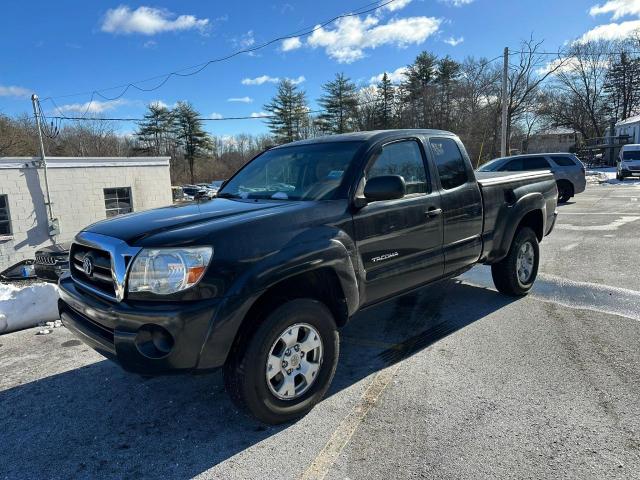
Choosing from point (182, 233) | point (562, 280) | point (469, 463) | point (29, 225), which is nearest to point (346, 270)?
point (182, 233)

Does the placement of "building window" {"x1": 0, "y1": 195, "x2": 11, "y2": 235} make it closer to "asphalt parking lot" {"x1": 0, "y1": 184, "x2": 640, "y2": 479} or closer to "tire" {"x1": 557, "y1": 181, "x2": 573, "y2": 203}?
"asphalt parking lot" {"x1": 0, "y1": 184, "x2": 640, "y2": 479}

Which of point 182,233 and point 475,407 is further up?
point 182,233

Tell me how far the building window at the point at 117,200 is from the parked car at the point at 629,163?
30807 mm

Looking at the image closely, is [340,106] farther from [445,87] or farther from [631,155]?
[631,155]

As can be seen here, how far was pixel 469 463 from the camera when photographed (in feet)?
8.15

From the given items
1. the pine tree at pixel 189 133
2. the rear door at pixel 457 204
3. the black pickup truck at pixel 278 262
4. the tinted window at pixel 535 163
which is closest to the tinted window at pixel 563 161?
the tinted window at pixel 535 163

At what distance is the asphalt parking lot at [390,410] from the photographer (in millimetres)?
2529

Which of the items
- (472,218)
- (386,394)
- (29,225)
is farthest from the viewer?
(29,225)

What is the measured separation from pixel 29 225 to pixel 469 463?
27356 mm

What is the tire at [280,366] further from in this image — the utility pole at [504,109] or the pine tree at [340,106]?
the pine tree at [340,106]

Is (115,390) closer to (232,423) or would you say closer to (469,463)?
(232,423)

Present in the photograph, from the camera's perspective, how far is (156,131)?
65.8 metres

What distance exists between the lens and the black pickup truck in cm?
249

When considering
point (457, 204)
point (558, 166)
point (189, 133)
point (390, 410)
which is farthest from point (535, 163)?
point (189, 133)
